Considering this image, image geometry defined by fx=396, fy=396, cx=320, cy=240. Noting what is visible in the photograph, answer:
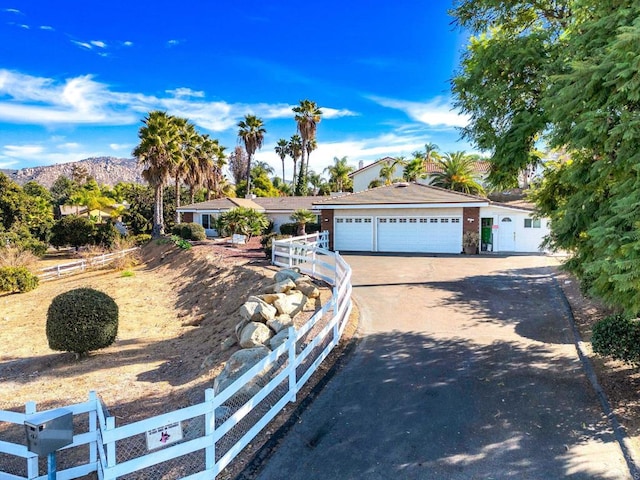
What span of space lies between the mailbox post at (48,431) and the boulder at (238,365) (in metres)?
2.82

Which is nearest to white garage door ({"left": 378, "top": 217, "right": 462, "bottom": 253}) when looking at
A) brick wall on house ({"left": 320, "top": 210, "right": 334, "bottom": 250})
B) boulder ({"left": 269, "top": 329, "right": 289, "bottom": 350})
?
brick wall on house ({"left": 320, "top": 210, "right": 334, "bottom": 250})

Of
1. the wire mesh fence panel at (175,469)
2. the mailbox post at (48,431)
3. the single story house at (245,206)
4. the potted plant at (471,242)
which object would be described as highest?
the single story house at (245,206)

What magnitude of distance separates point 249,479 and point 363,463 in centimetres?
131

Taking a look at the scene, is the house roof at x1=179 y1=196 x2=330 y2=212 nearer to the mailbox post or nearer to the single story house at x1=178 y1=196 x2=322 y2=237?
the single story house at x1=178 y1=196 x2=322 y2=237

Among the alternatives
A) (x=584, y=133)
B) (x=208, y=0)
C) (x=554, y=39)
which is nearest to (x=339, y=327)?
(x=584, y=133)

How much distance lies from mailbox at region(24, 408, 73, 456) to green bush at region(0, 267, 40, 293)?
20284 mm

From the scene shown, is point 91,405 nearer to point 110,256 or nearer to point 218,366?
point 218,366

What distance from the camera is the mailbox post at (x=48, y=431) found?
3.76 m

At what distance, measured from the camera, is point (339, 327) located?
29.7 ft

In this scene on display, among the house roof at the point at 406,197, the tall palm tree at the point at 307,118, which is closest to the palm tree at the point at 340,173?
the tall palm tree at the point at 307,118

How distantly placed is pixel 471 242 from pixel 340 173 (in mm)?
38417

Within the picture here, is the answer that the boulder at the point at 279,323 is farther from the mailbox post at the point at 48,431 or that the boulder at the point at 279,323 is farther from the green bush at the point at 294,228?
the green bush at the point at 294,228

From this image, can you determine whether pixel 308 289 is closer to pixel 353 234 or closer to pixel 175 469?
pixel 175 469

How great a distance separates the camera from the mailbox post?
3760mm
